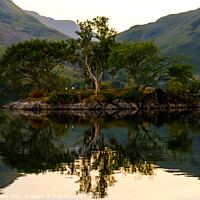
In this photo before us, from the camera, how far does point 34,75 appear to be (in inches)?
3917

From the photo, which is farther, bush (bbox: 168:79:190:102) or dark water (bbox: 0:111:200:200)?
bush (bbox: 168:79:190:102)

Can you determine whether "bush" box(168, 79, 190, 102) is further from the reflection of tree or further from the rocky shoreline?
the reflection of tree

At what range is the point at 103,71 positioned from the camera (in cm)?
9562

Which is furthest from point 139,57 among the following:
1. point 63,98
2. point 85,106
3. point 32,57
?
point 32,57

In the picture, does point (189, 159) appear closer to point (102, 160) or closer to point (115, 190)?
point (102, 160)

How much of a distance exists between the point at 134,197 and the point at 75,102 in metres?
77.6

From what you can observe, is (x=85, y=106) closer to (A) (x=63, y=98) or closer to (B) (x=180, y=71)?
(A) (x=63, y=98)

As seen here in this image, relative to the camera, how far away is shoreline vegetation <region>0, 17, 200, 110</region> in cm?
8719

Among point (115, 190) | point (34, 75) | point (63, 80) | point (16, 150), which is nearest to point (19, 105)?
point (34, 75)

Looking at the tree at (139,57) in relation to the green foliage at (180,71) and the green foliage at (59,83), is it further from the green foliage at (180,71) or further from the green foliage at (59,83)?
the green foliage at (59,83)

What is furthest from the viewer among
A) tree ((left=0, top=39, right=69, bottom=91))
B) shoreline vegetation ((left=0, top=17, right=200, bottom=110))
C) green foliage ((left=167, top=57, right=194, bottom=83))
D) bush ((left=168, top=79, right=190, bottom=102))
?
bush ((left=168, top=79, right=190, bottom=102))

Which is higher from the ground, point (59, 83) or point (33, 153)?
point (59, 83)

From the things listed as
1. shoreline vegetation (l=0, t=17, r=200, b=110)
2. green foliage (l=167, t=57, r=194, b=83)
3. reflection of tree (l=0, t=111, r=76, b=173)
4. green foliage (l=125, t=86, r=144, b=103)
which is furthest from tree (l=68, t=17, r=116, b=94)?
reflection of tree (l=0, t=111, r=76, b=173)

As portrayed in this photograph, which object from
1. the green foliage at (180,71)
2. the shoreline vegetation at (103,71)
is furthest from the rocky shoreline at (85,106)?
the green foliage at (180,71)
